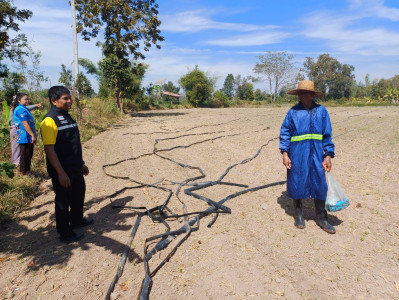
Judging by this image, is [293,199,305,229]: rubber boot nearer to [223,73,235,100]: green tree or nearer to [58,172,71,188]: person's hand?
[58,172,71,188]: person's hand

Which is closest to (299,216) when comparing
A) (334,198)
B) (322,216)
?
(322,216)

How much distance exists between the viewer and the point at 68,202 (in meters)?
2.98

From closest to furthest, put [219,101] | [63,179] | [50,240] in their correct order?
[63,179] < [50,240] < [219,101]

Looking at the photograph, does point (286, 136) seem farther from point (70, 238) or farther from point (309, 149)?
point (70, 238)

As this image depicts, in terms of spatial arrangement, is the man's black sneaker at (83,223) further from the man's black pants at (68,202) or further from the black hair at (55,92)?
the black hair at (55,92)

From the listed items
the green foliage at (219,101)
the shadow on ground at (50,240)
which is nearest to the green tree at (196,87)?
the green foliage at (219,101)

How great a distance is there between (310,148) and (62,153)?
2934 millimetres

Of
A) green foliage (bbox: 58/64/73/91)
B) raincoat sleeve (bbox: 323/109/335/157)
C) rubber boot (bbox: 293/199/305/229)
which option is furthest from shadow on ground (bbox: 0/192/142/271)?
Result: green foliage (bbox: 58/64/73/91)

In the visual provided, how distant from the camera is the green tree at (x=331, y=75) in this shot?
4899 cm

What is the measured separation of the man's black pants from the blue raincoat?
2.73m

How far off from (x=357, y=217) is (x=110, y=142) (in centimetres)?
769

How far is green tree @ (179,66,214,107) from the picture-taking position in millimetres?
35281

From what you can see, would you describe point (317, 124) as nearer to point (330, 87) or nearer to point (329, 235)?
point (329, 235)

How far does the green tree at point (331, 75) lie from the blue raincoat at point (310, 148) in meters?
52.0
